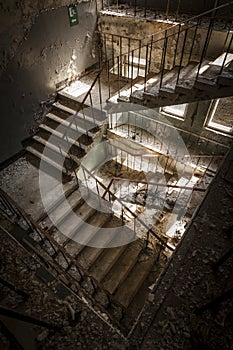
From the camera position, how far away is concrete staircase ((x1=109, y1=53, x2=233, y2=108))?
4.16 metres

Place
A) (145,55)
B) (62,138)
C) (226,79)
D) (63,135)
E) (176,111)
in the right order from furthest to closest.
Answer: (176,111)
(145,55)
(63,135)
(62,138)
(226,79)

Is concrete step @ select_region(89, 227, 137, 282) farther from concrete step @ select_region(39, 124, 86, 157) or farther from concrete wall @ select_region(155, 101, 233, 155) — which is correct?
concrete wall @ select_region(155, 101, 233, 155)

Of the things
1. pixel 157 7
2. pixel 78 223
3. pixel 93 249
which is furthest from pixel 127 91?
pixel 93 249

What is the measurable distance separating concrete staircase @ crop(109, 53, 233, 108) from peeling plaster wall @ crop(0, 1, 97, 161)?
8.61 feet

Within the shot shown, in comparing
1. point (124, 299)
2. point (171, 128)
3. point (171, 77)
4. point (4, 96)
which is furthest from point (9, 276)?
point (171, 128)

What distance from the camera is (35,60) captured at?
6176 millimetres

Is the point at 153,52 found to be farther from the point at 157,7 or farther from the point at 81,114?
the point at 81,114

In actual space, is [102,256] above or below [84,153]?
below

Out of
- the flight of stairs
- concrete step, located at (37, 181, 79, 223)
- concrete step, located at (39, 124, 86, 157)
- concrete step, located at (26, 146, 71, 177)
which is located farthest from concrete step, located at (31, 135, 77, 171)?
the flight of stairs

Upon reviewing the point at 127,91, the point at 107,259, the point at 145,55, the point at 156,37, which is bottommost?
the point at 107,259

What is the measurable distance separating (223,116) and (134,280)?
5488 millimetres

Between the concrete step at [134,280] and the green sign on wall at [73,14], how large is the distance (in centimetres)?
699

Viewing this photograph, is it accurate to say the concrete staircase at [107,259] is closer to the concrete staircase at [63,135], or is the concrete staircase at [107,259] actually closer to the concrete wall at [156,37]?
the concrete staircase at [63,135]

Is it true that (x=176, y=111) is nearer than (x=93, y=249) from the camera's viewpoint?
No
